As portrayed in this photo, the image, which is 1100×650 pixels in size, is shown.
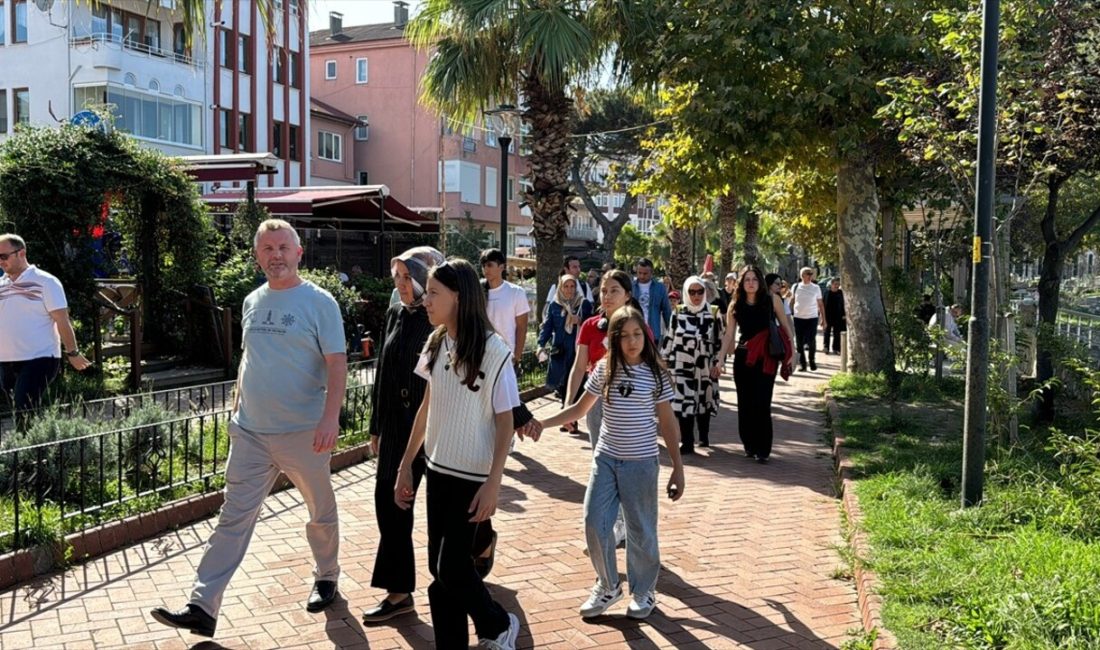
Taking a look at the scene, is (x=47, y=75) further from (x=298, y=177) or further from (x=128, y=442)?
(x=128, y=442)

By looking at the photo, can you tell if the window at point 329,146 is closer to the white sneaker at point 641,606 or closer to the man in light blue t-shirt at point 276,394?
the man in light blue t-shirt at point 276,394

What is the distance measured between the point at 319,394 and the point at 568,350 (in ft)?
19.8

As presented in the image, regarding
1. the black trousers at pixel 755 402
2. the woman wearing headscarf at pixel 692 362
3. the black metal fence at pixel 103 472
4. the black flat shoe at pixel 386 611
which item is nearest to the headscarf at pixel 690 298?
the woman wearing headscarf at pixel 692 362

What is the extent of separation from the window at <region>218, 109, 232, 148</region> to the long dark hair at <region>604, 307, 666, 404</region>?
118 feet

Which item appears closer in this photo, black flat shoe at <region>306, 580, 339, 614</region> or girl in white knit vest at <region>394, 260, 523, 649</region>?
girl in white knit vest at <region>394, 260, 523, 649</region>

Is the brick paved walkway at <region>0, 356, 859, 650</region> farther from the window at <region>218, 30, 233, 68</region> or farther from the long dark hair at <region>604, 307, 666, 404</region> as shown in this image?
the window at <region>218, 30, 233, 68</region>

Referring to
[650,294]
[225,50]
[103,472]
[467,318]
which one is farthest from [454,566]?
[225,50]

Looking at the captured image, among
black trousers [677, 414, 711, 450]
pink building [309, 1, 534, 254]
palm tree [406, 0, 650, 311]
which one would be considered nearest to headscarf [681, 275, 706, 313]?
black trousers [677, 414, 711, 450]

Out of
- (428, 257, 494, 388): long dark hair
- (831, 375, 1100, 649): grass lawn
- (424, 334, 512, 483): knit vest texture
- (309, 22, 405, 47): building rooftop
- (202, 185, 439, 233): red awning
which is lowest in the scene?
(831, 375, 1100, 649): grass lawn

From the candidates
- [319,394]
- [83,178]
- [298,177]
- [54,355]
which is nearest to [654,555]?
[319,394]

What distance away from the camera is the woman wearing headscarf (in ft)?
30.7

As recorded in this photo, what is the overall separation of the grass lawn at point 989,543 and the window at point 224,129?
110 feet

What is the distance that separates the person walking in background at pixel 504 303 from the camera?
8.11 metres

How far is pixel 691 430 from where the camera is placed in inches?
371
